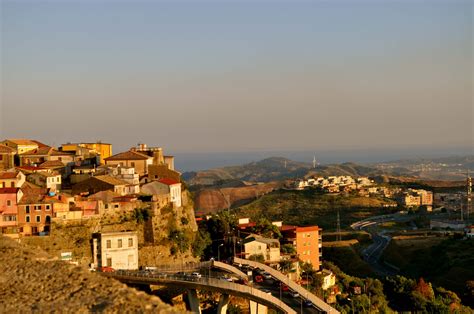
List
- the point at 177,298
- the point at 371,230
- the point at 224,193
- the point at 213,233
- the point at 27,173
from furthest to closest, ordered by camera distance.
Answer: the point at 224,193
the point at 371,230
the point at 213,233
the point at 27,173
the point at 177,298

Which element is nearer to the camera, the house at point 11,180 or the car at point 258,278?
the car at point 258,278

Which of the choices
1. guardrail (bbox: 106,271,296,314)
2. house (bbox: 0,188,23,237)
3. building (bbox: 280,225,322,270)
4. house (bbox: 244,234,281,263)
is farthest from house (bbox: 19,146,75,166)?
guardrail (bbox: 106,271,296,314)

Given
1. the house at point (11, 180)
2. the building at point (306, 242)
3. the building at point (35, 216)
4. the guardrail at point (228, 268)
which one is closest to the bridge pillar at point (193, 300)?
the guardrail at point (228, 268)

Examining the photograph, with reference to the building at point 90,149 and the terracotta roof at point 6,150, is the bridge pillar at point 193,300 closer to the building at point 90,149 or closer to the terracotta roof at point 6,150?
the building at point 90,149

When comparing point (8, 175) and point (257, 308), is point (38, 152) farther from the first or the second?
point (257, 308)

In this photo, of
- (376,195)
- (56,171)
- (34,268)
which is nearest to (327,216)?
(376,195)

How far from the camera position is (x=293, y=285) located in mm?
29328

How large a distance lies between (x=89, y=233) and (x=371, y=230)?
41732mm

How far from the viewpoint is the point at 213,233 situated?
129 ft

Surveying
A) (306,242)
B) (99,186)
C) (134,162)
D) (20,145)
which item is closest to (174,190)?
(99,186)

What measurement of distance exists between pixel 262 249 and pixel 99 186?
31.2 feet

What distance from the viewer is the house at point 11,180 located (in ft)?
112

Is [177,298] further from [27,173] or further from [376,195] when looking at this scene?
[376,195]

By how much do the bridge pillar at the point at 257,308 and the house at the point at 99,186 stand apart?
9.96 metres
